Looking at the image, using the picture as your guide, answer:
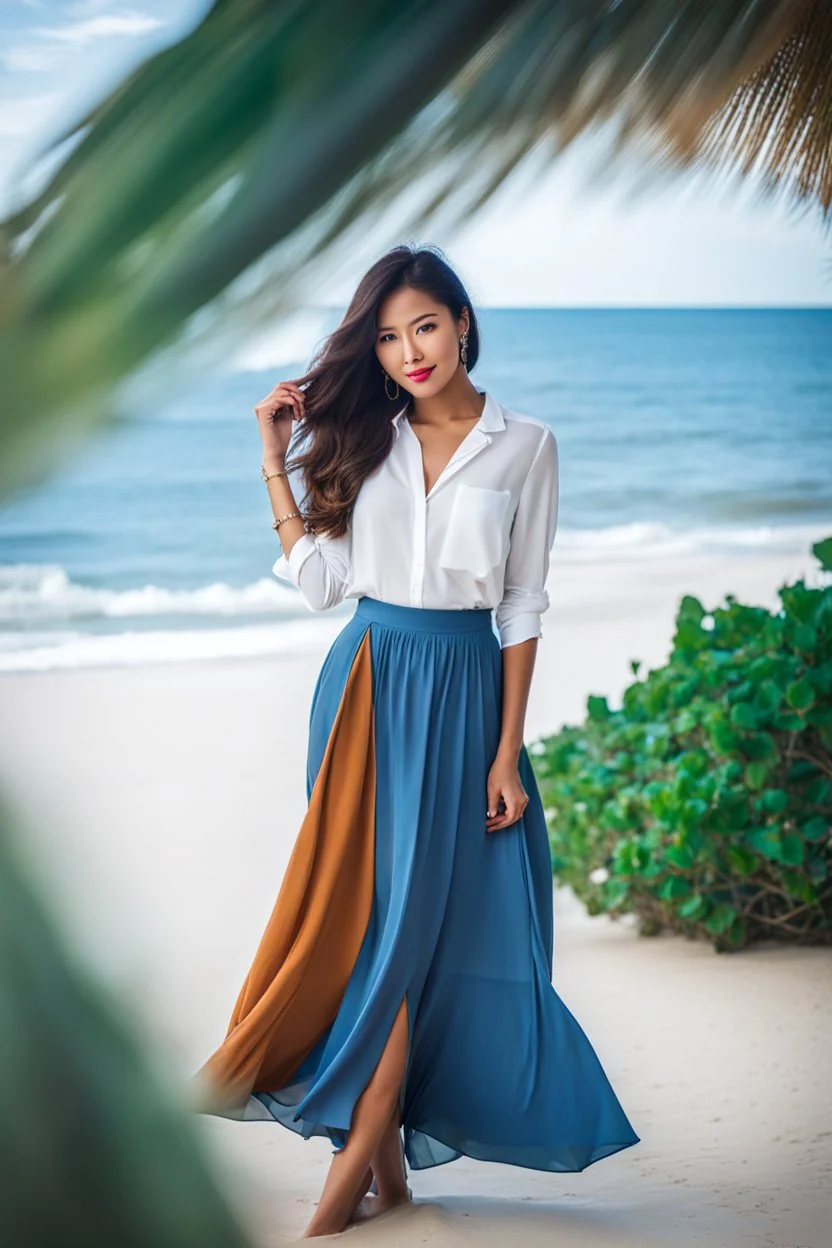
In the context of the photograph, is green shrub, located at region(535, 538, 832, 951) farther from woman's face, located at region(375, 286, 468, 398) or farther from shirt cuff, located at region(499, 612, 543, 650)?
woman's face, located at region(375, 286, 468, 398)

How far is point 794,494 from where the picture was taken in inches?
635

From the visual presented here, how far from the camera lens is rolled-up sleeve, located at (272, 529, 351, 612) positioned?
2178mm

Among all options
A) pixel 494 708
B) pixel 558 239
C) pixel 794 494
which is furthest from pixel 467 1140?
pixel 558 239

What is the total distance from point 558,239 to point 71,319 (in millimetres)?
19750

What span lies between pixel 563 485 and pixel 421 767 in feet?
47.2

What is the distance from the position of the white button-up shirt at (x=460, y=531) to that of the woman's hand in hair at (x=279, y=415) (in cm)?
14

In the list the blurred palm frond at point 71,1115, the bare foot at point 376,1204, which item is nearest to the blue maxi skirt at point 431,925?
the bare foot at point 376,1204

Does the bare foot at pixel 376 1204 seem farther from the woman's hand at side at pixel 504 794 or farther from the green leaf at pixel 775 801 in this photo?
the green leaf at pixel 775 801

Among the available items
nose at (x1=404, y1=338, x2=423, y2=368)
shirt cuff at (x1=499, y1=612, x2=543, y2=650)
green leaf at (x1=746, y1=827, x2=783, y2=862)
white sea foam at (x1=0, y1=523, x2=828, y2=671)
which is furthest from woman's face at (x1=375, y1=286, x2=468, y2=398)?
white sea foam at (x1=0, y1=523, x2=828, y2=671)

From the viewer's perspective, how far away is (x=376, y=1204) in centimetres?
221

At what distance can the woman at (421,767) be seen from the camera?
213cm

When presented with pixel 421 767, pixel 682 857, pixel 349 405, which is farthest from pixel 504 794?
pixel 682 857

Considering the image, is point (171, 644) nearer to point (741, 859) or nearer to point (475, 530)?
point (741, 859)

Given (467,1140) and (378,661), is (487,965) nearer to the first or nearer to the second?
(467,1140)
